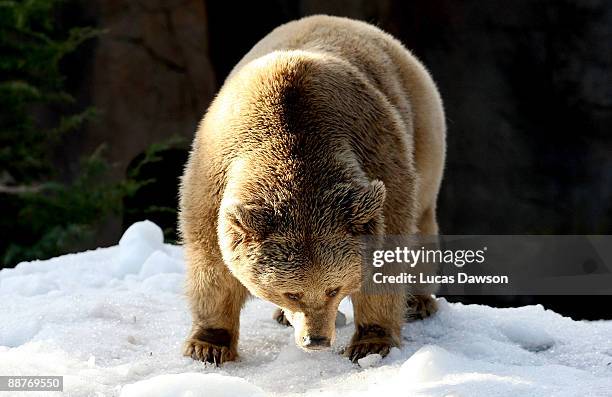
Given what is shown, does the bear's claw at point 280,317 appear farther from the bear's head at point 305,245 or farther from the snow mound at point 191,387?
the snow mound at point 191,387

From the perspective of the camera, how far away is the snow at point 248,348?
3512 mm

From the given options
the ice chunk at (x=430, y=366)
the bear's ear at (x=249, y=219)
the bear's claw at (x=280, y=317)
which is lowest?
the ice chunk at (x=430, y=366)

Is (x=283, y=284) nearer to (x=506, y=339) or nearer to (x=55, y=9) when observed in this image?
(x=506, y=339)

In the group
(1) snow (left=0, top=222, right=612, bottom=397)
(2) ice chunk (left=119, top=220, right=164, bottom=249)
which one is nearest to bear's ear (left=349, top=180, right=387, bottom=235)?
(1) snow (left=0, top=222, right=612, bottom=397)

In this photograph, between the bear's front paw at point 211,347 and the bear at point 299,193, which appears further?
the bear's front paw at point 211,347

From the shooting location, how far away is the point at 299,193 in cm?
376

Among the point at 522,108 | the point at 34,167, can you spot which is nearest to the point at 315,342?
the point at 34,167

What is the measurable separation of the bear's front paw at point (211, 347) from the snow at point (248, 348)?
60mm

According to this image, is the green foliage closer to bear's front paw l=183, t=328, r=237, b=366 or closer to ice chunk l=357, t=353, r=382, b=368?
bear's front paw l=183, t=328, r=237, b=366

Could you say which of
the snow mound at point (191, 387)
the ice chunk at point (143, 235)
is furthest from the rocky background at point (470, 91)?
the snow mound at point (191, 387)

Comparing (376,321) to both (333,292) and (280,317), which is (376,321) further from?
(280,317)

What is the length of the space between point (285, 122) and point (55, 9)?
8.66 metres

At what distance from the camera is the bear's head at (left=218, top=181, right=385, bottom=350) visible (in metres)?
3.68

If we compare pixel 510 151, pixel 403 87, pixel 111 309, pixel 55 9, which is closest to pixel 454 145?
pixel 510 151
